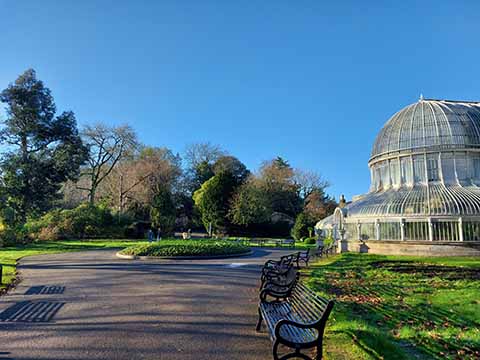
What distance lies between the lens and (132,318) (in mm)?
6398

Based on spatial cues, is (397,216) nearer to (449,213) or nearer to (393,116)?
(449,213)

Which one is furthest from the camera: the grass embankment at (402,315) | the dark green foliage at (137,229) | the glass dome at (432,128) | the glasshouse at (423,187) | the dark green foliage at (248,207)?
the dark green foliage at (248,207)

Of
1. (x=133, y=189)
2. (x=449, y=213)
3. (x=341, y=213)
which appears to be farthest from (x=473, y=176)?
(x=133, y=189)

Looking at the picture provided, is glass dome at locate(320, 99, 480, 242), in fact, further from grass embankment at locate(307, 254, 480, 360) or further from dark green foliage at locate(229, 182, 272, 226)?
dark green foliage at locate(229, 182, 272, 226)

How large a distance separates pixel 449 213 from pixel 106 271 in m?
20.5

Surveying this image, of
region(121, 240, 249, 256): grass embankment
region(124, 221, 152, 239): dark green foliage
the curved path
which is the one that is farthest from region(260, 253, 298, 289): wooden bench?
region(124, 221, 152, 239): dark green foliage

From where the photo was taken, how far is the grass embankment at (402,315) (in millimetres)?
4730

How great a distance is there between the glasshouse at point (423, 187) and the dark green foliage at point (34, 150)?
103 ft

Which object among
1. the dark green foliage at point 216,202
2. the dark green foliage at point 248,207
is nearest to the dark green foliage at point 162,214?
the dark green foliage at point 216,202

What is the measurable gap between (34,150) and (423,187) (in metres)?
40.3

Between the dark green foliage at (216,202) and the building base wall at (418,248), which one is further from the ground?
the dark green foliage at (216,202)

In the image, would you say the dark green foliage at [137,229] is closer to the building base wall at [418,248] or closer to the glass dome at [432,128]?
the building base wall at [418,248]

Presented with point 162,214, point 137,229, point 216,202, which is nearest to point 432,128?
point 216,202

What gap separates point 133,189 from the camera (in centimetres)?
4416
